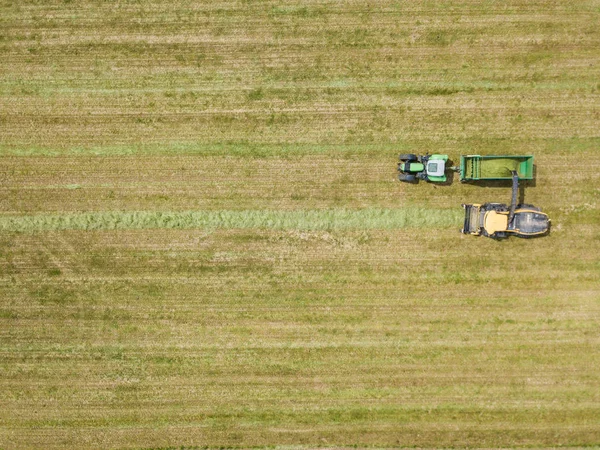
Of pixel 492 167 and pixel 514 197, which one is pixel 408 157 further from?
pixel 514 197

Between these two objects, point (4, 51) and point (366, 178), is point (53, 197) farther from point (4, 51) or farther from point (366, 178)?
point (366, 178)

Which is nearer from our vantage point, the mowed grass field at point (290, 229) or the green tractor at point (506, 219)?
the green tractor at point (506, 219)

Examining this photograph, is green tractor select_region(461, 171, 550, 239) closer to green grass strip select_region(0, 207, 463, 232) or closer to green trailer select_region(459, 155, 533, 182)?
green trailer select_region(459, 155, 533, 182)

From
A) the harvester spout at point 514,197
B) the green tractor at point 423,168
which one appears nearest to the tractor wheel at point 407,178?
the green tractor at point 423,168

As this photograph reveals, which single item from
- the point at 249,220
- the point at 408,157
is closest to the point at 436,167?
the point at 408,157

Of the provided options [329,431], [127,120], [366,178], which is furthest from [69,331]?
[366,178]

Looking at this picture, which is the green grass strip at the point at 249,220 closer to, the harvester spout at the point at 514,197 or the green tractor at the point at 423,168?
the green tractor at the point at 423,168

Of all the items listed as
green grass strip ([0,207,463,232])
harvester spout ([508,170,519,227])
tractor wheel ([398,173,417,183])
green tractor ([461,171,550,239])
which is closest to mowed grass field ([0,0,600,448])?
green grass strip ([0,207,463,232])
